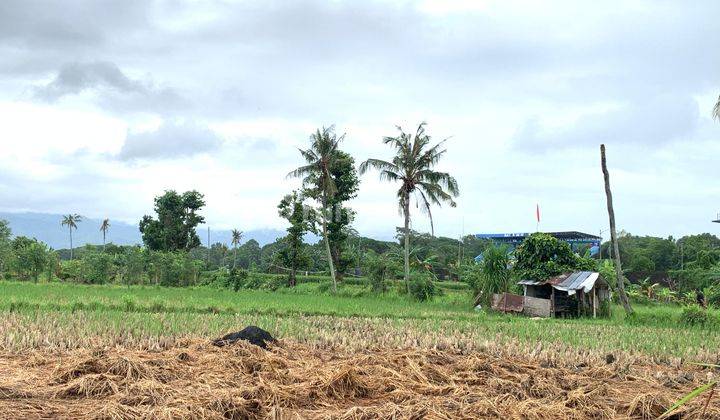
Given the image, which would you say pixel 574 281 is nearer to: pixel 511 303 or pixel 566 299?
pixel 566 299

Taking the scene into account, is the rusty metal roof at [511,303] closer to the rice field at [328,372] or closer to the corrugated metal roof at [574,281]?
the corrugated metal roof at [574,281]

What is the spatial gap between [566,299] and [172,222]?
1373 inches

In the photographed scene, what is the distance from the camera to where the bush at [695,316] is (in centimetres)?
1798

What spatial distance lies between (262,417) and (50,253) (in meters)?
39.6

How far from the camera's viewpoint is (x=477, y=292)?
24172mm

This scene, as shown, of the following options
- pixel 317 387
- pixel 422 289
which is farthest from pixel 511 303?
pixel 317 387

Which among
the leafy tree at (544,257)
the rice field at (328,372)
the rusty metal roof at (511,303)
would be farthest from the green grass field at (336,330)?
the leafy tree at (544,257)

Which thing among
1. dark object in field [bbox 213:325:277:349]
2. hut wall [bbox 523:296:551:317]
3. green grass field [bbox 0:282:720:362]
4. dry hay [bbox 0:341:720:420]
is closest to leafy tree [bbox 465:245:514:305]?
hut wall [bbox 523:296:551:317]

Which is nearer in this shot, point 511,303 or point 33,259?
point 511,303

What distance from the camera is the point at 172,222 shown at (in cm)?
4853

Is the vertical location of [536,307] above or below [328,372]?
below

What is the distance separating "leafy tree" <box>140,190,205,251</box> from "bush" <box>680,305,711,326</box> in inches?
1501

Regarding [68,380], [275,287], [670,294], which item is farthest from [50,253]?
[670,294]

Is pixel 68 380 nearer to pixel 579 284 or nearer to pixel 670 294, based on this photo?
pixel 579 284
